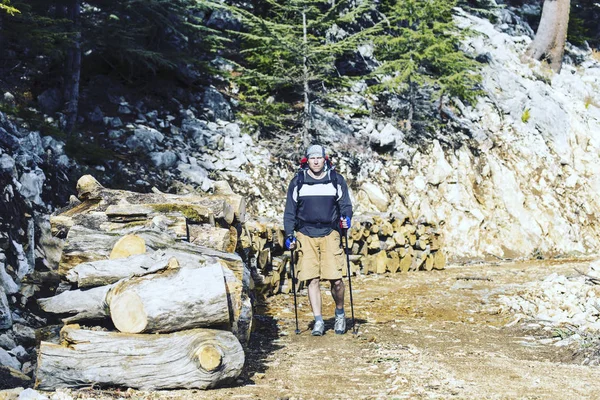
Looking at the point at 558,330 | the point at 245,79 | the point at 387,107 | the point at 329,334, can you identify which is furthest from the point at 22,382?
the point at 387,107

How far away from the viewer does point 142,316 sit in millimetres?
4895

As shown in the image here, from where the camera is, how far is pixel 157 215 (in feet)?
22.5

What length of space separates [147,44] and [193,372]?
1416 centimetres

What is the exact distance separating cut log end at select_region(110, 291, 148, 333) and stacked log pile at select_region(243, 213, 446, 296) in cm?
500

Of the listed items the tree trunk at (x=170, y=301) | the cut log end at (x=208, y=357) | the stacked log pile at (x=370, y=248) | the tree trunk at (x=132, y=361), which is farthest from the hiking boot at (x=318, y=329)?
the stacked log pile at (x=370, y=248)

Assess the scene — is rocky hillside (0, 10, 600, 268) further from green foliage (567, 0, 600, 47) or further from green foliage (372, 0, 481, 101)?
green foliage (567, 0, 600, 47)

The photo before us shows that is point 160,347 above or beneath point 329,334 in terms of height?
above

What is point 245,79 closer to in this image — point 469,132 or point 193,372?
point 469,132

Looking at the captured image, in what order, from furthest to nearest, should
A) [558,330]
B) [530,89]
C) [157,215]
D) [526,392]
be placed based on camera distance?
[530,89]
[558,330]
[157,215]
[526,392]

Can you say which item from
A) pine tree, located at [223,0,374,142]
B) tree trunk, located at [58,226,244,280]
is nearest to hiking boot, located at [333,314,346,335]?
tree trunk, located at [58,226,244,280]

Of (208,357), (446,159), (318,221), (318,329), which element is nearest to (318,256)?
(318,221)

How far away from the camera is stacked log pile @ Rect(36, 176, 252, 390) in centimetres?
473

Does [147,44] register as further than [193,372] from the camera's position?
Yes

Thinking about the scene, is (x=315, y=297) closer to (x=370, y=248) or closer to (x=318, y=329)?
(x=318, y=329)
